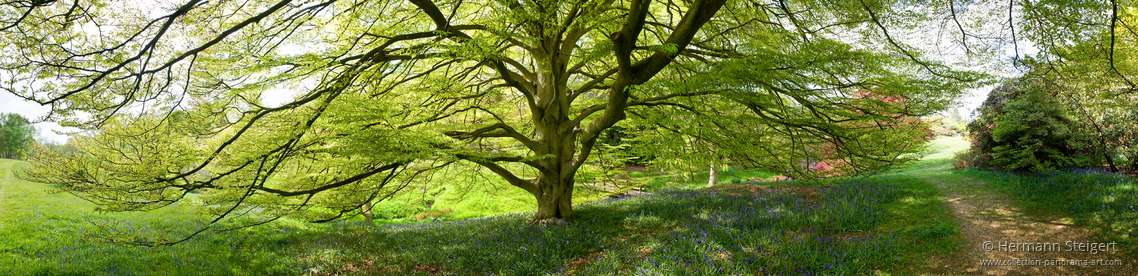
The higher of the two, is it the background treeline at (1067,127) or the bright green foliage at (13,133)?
the bright green foliage at (13,133)

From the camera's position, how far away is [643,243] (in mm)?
6051

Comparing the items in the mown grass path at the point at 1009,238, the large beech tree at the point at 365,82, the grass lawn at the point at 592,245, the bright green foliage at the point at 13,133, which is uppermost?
the bright green foliage at the point at 13,133

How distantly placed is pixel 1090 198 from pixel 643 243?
6300 millimetres

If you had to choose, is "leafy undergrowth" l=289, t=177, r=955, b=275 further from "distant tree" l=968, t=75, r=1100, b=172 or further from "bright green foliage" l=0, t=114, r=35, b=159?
"bright green foliage" l=0, t=114, r=35, b=159

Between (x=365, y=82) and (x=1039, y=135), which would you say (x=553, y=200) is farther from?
(x=1039, y=135)

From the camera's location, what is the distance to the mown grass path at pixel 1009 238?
447 centimetres

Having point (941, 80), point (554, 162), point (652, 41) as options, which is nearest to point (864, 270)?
point (941, 80)

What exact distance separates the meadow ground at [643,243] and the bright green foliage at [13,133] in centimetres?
2973

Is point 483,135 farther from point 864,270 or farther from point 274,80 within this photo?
point 864,270

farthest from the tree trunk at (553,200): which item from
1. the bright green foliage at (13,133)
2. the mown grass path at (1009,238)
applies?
the bright green foliage at (13,133)

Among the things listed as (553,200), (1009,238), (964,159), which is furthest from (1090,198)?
(964,159)

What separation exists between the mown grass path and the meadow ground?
34mm

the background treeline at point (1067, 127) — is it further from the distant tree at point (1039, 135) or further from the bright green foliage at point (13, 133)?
→ the bright green foliage at point (13, 133)

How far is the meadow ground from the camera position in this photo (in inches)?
190
